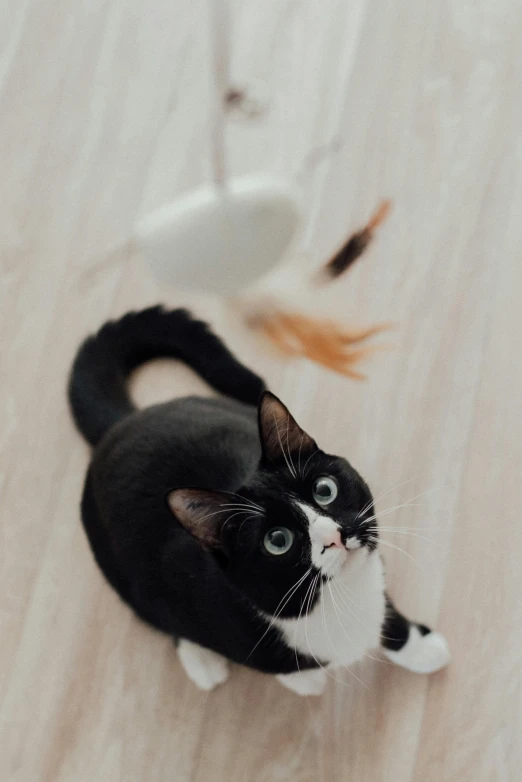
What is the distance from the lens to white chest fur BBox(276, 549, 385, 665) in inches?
33.7

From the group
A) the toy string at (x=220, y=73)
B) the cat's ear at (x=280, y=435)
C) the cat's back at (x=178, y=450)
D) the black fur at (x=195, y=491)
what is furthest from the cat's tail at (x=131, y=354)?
the toy string at (x=220, y=73)

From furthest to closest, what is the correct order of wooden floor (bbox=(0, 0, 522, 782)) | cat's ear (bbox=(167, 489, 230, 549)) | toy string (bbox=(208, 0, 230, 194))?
wooden floor (bbox=(0, 0, 522, 782))
cat's ear (bbox=(167, 489, 230, 549))
toy string (bbox=(208, 0, 230, 194))

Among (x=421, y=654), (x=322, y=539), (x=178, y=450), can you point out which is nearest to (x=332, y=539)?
(x=322, y=539)

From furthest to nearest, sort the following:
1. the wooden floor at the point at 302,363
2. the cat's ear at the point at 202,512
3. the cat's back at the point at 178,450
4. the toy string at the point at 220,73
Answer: the wooden floor at the point at 302,363 → the cat's back at the point at 178,450 → the cat's ear at the point at 202,512 → the toy string at the point at 220,73

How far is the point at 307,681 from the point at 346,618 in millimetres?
230

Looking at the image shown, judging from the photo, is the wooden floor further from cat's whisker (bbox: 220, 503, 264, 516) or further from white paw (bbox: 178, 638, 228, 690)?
cat's whisker (bbox: 220, 503, 264, 516)

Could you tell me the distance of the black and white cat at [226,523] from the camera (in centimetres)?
81

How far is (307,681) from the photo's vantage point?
1.08 metres

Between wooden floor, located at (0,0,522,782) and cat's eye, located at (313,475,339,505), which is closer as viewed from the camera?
cat's eye, located at (313,475,339,505)

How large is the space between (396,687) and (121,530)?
474 mm

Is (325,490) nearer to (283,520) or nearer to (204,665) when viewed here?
(283,520)

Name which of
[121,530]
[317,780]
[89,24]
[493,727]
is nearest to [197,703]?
[317,780]

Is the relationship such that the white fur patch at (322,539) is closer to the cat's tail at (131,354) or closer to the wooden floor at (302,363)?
the wooden floor at (302,363)

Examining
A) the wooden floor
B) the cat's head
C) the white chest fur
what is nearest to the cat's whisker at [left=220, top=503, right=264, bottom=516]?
the cat's head
